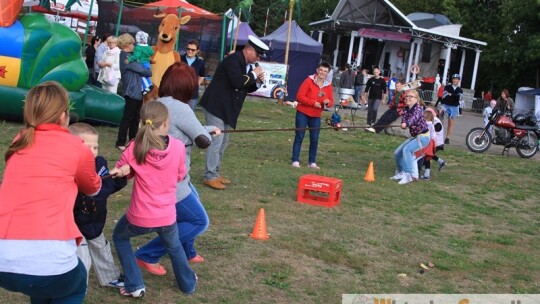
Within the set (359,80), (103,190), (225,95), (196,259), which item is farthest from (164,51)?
(359,80)

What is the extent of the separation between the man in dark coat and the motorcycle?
9.11 meters

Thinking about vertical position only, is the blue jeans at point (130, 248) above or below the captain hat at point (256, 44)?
below

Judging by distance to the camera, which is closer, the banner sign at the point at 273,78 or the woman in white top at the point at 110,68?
the woman in white top at the point at 110,68

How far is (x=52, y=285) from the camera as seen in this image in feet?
11.2

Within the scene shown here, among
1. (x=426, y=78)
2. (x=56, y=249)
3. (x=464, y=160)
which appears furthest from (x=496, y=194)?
(x=426, y=78)

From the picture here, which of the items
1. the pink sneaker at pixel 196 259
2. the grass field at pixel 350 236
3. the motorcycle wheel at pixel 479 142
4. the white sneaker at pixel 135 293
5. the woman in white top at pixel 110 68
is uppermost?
the woman in white top at pixel 110 68

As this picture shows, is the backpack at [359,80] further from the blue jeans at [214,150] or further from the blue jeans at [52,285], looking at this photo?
the blue jeans at [52,285]

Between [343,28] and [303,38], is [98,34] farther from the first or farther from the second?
[343,28]

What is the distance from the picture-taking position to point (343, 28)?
40.8 m

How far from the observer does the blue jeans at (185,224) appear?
534 centimetres

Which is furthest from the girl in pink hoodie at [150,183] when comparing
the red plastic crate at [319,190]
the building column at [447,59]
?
the building column at [447,59]

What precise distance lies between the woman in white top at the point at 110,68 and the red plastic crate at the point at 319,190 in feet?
20.8

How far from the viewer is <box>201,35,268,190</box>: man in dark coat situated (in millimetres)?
8805

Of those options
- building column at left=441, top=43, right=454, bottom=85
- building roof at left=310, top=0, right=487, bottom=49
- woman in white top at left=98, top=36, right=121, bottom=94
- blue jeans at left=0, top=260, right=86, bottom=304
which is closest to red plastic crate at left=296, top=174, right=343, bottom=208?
blue jeans at left=0, top=260, right=86, bottom=304
